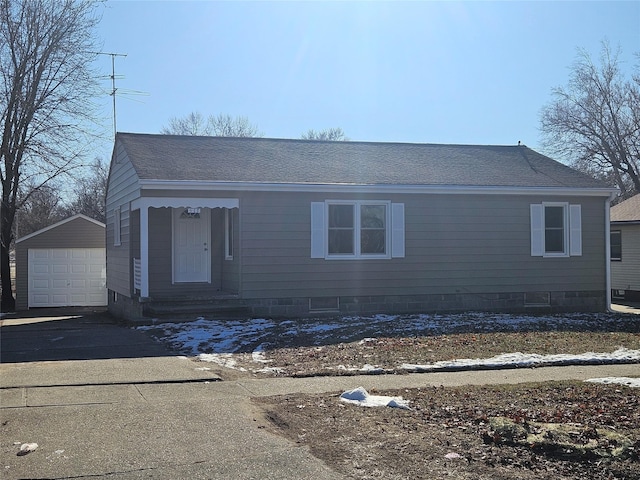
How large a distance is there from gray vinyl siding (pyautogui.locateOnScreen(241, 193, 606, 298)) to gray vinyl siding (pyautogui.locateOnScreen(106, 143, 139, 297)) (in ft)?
10.3

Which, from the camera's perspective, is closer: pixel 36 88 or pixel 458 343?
pixel 458 343

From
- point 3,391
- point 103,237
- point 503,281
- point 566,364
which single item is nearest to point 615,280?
point 503,281

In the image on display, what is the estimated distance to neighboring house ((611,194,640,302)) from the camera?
24.5 m

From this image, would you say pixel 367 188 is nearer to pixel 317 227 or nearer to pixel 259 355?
pixel 317 227

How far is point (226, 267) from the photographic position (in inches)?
672

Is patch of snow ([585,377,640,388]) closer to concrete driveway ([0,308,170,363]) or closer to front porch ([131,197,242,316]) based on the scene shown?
concrete driveway ([0,308,170,363])

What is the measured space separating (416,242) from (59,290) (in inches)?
567

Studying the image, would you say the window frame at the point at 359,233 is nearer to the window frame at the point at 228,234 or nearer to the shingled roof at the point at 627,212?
the window frame at the point at 228,234

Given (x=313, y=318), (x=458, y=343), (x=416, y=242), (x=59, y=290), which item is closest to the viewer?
(x=458, y=343)

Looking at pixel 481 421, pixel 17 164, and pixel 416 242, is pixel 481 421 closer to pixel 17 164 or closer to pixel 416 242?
pixel 416 242

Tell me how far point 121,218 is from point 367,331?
28.7 ft

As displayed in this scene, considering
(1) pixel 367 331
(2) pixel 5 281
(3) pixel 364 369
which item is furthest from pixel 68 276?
(3) pixel 364 369

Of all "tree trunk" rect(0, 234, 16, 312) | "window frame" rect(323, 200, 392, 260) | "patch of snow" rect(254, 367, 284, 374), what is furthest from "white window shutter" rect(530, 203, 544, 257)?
"tree trunk" rect(0, 234, 16, 312)

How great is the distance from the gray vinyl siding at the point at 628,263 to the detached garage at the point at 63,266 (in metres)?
18.4
